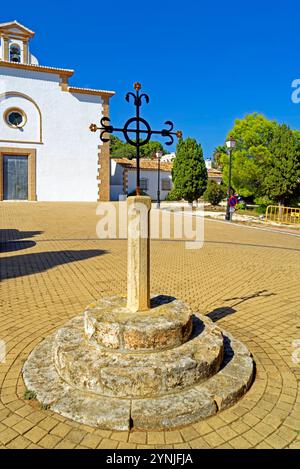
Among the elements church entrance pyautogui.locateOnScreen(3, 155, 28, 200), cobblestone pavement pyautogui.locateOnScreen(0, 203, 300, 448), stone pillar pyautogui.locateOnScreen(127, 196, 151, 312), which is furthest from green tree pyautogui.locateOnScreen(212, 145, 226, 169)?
stone pillar pyautogui.locateOnScreen(127, 196, 151, 312)

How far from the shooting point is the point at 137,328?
307cm

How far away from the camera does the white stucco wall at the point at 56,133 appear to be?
86.5ft

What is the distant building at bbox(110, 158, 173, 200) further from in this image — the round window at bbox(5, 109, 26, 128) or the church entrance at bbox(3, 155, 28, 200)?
the round window at bbox(5, 109, 26, 128)

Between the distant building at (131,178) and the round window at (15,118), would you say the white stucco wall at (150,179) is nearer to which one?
the distant building at (131,178)

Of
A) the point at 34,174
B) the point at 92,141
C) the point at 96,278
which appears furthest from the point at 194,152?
the point at 96,278

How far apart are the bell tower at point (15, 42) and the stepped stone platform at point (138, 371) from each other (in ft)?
99.7

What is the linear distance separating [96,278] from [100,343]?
12.1 ft

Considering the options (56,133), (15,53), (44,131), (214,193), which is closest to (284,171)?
(214,193)

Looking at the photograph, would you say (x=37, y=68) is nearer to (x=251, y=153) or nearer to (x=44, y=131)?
(x=44, y=131)

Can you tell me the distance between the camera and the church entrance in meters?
26.6

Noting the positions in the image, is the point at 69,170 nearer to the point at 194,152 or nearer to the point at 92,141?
the point at 92,141

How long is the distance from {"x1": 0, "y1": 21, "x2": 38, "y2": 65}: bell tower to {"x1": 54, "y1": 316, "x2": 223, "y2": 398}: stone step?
30.6 m

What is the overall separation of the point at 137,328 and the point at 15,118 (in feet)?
91.1
